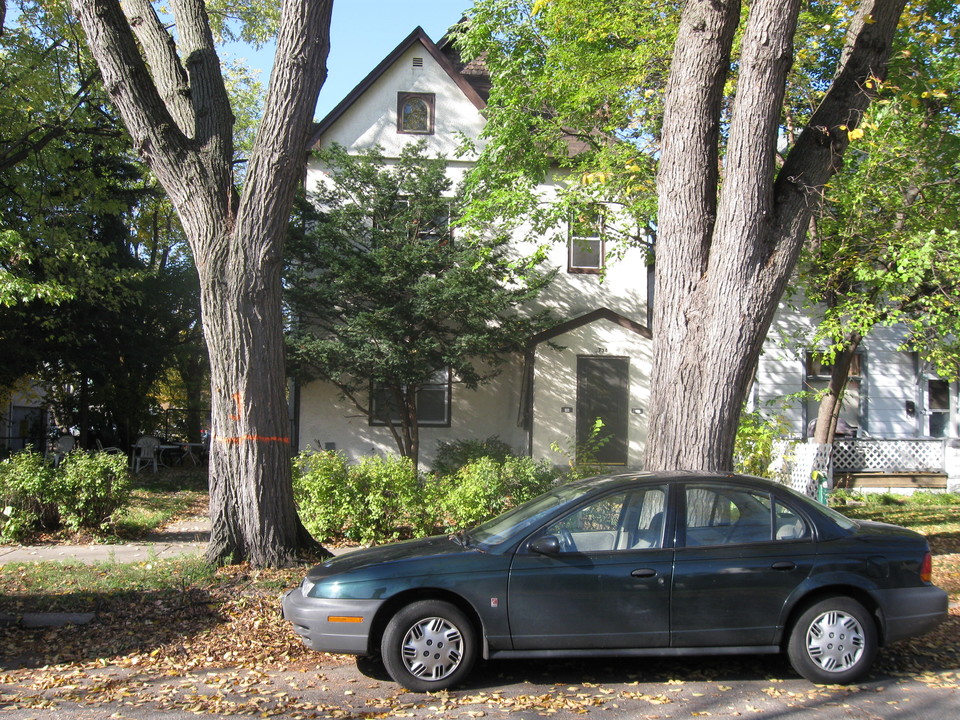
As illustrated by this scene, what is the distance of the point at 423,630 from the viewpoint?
5.52m

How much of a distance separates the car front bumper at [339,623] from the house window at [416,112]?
45.9 ft

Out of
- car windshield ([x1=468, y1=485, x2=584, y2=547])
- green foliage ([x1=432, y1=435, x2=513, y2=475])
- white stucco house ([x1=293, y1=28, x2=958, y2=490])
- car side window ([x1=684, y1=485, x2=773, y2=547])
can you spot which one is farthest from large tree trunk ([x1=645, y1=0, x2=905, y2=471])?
green foliage ([x1=432, y1=435, x2=513, y2=475])

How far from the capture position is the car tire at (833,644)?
5641 millimetres

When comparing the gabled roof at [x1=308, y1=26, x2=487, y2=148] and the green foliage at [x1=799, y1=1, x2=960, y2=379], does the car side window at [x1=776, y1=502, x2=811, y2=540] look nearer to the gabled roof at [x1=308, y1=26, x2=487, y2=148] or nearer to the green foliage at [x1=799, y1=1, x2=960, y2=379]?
the green foliage at [x1=799, y1=1, x2=960, y2=379]

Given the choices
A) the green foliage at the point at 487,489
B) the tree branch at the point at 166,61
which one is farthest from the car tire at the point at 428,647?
the tree branch at the point at 166,61

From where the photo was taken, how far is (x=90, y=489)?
33.9ft

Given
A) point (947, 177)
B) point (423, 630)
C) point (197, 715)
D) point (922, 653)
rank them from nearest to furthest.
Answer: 1. point (197, 715)
2. point (423, 630)
3. point (922, 653)
4. point (947, 177)

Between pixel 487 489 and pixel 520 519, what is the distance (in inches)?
157

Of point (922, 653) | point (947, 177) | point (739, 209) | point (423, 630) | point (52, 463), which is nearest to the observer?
point (423, 630)

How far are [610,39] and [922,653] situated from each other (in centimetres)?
1099

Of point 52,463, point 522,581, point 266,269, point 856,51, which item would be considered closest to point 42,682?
point 522,581

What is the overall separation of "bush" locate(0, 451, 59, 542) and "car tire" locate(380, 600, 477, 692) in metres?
6.63

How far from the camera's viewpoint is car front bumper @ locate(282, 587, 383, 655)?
18.1 feet

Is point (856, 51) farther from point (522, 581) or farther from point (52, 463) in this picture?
point (52, 463)
